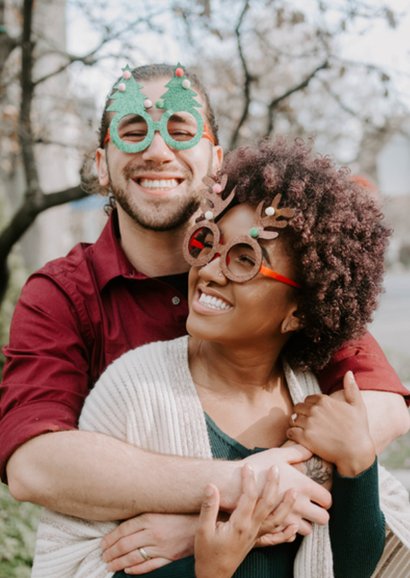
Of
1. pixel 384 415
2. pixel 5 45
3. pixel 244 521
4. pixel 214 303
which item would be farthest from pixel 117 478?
pixel 5 45

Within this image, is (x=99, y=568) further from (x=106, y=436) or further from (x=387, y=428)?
(x=387, y=428)

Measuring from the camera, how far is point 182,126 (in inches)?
125

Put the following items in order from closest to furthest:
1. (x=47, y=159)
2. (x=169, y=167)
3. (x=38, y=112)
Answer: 1. (x=169, y=167)
2. (x=38, y=112)
3. (x=47, y=159)

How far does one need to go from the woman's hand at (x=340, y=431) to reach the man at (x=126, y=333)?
78 millimetres

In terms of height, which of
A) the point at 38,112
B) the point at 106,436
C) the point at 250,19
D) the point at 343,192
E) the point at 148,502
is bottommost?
the point at 148,502

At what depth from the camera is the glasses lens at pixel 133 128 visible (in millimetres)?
3121

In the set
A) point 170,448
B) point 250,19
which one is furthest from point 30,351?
point 250,19

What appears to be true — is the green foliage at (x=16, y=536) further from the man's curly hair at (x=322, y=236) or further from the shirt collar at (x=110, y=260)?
the man's curly hair at (x=322, y=236)

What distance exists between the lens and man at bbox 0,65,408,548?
89.8 inches

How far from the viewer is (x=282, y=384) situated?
8.91 feet

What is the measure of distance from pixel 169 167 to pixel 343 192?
2.93 ft

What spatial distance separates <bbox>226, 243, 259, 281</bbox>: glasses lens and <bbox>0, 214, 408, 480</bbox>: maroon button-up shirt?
1.95 ft

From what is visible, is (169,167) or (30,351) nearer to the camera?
(30,351)

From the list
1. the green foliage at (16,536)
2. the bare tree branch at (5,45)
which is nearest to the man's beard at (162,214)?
the green foliage at (16,536)
